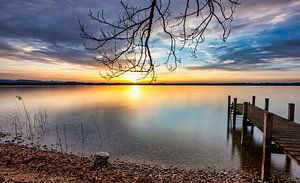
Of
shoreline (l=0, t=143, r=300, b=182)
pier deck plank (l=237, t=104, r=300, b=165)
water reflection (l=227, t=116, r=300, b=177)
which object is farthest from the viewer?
water reflection (l=227, t=116, r=300, b=177)

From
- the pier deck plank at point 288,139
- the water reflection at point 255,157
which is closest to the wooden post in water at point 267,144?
the pier deck plank at point 288,139

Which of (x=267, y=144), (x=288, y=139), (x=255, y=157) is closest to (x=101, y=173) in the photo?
(x=267, y=144)

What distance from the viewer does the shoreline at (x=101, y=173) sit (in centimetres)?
938

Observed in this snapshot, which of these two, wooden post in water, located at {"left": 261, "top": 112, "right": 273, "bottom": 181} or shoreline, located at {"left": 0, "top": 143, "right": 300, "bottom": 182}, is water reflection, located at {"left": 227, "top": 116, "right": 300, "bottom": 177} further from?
shoreline, located at {"left": 0, "top": 143, "right": 300, "bottom": 182}

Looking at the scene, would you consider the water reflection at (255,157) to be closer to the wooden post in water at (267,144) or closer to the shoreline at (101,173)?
the wooden post in water at (267,144)

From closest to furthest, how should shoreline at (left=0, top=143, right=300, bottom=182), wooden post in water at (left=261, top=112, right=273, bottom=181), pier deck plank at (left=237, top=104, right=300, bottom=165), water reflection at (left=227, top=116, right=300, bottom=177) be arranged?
pier deck plank at (left=237, top=104, right=300, bottom=165) < shoreline at (left=0, top=143, right=300, bottom=182) < wooden post in water at (left=261, top=112, right=273, bottom=181) < water reflection at (left=227, top=116, right=300, bottom=177)

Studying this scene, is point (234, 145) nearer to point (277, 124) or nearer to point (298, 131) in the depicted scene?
point (277, 124)

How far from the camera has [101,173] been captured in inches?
432

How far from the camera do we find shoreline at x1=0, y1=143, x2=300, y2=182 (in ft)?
30.8

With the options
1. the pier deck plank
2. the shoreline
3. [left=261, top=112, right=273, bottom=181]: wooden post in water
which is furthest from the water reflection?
the shoreline

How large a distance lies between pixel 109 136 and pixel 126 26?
61.2ft

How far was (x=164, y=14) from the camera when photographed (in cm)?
391

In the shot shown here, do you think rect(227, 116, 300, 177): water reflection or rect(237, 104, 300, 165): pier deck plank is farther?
rect(227, 116, 300, 177): water reflection

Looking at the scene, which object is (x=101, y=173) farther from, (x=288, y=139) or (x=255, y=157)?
(x=255, y=157)
